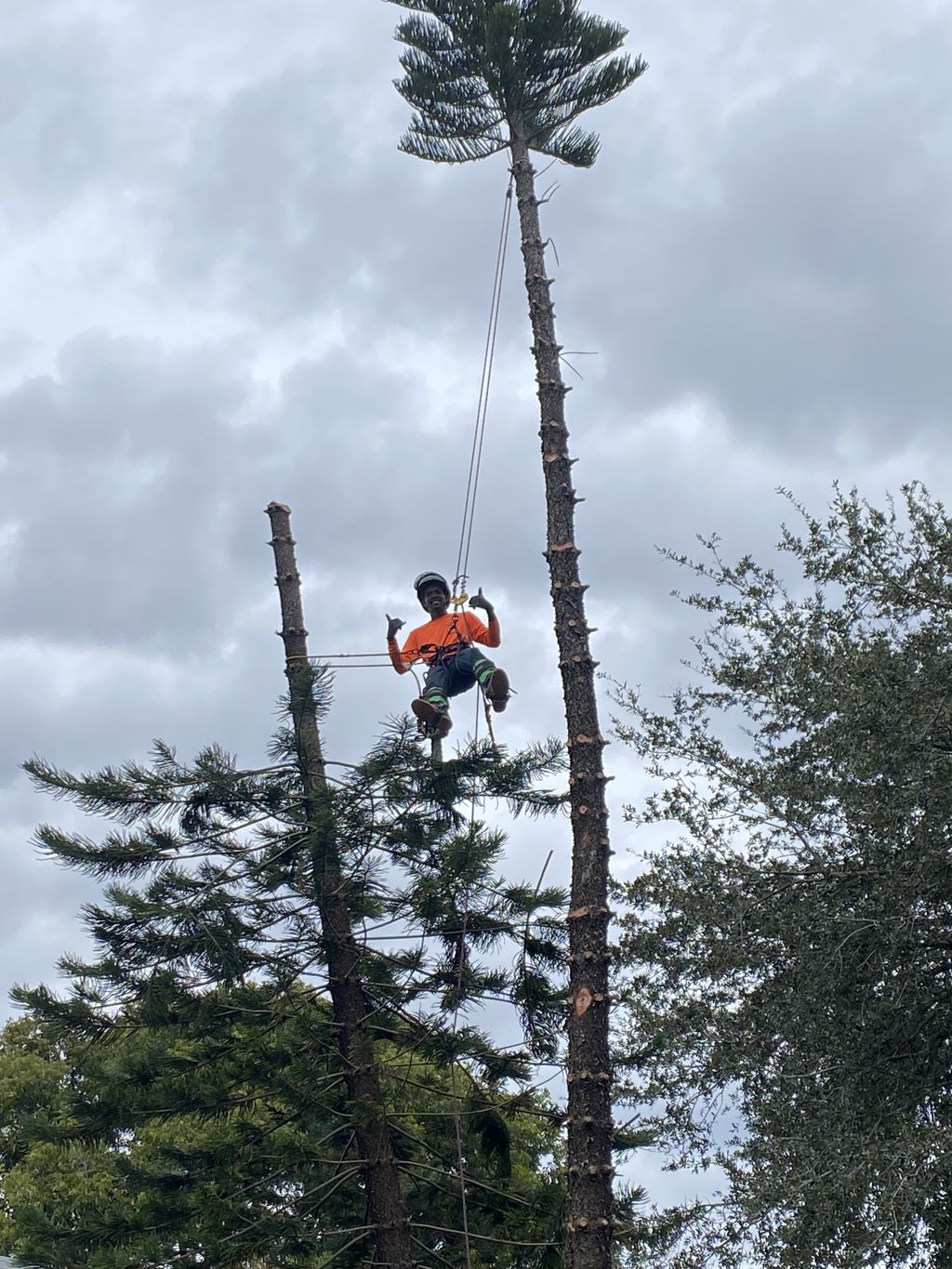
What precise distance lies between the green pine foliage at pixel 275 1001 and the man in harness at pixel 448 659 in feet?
1.66

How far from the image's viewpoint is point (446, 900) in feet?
40.3

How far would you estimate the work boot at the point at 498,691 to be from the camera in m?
12.8

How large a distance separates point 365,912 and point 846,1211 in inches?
173

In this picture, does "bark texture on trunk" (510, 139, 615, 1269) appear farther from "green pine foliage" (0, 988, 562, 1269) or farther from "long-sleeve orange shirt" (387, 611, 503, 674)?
"green pine foliage" (0, 988, 562, 1269)

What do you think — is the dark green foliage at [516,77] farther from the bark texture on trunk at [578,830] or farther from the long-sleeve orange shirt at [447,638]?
the long-sleeve orange shirt at [447,638]

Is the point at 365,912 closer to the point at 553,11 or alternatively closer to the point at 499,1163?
the point at 499,1163

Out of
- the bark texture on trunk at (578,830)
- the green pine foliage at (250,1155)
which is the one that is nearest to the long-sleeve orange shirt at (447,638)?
the bark texture on trunk at (578,830)

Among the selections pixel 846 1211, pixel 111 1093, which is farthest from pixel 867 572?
pixel 111 1093

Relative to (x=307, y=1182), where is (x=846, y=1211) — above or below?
below

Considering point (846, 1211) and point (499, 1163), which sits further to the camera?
point (499, 1163)

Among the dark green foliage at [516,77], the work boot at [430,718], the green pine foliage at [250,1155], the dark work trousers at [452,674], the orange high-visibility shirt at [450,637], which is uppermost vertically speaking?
the dark green foliage at [516,77]

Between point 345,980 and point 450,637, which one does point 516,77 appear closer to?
point 450,637

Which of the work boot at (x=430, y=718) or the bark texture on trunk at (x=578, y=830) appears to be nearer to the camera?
the bark texture on trunk at (x=578, y=830)

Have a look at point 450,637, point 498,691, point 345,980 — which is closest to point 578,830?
point 498,691
